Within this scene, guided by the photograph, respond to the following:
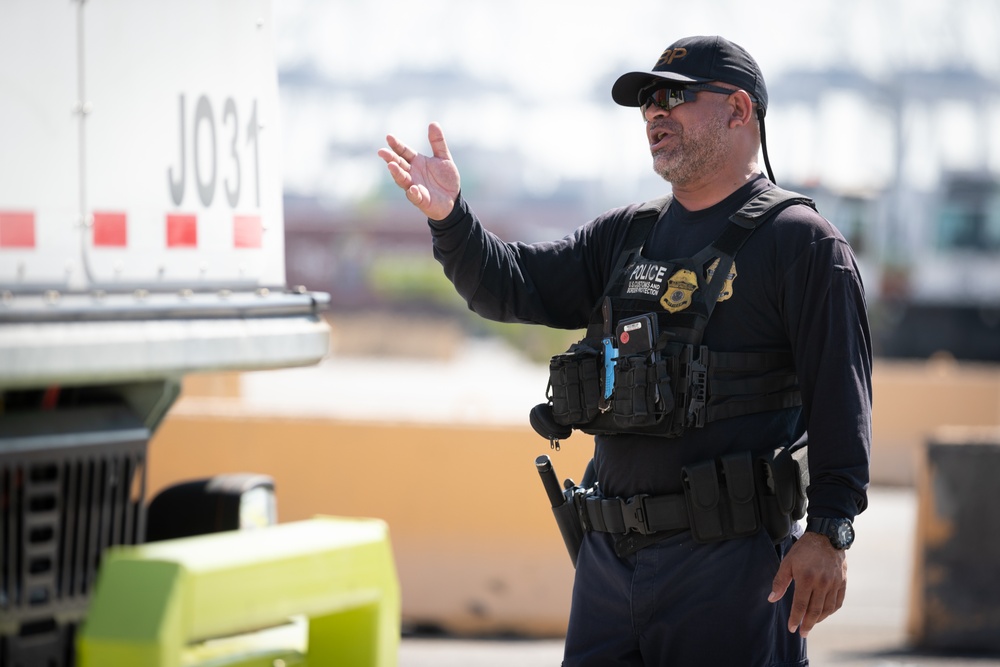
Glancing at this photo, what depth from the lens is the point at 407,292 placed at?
4791 centimetres

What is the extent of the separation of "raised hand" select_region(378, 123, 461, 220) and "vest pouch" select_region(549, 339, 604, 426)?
52 centimetres

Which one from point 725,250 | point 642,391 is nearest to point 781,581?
point 642,391

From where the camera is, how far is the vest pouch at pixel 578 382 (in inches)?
134

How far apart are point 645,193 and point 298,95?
17.5 meters

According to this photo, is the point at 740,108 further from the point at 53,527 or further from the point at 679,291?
the point at 53,527

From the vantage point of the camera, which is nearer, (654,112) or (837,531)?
(837,531)

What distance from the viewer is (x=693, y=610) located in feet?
10.5

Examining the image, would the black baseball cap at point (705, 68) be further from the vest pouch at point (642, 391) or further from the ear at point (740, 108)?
the vest pouch at point (642, 391)

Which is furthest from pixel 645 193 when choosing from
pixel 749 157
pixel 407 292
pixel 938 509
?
pixel 749 157

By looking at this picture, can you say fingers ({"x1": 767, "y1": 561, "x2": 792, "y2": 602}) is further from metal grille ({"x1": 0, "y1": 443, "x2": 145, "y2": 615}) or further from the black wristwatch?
metal grille ({"x1": 0, "y1": 443, "x2": 145, "y2": 615})

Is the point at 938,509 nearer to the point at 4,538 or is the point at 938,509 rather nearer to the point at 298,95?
the point at 4,538

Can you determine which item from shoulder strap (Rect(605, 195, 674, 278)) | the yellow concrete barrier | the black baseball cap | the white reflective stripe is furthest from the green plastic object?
the yellow concrete barrier

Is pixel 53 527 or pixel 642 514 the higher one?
pixel 53 527

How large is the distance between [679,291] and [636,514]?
581 mm
